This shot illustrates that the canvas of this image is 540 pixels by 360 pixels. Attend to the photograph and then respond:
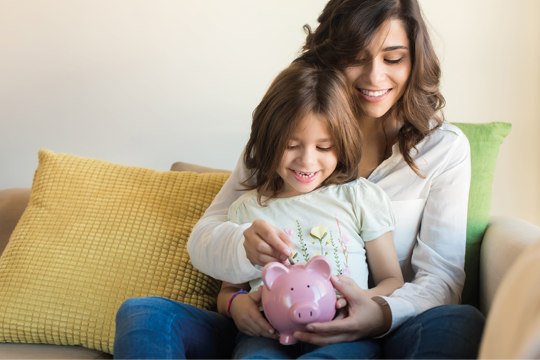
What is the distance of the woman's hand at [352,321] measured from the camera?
0.80 metres

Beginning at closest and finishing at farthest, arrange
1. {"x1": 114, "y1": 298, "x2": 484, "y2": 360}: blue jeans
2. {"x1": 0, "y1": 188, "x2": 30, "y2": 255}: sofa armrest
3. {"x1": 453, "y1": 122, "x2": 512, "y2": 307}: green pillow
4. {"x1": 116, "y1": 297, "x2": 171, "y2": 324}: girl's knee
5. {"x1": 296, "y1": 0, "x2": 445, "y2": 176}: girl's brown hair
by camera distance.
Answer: {"x1": 114, "y1": 298, "x2": 484, "y2": 360}: blue jeans < {"x1": 116, "y1": 297, "x2": 171, "y2": 324}: girl's knee < {"x1": 296, "y1": 0, "x2": 445, "y2": 176}: girl's brown hair < {"x1": 453, "y1": 122, "x2": 512, "y2": 307}: green pillow < {"x1": 0, "y1": 188, "x2": 30, "y2": 255}: sofa armrest

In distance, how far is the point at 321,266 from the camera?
31.8 inches

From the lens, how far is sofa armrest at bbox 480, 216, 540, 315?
39.8 inches

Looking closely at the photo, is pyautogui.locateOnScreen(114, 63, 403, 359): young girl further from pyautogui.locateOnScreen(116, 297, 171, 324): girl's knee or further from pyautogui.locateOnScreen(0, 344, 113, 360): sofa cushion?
pyautogui.locateOnScreen(0, 344, 113, 360): sofa cushion

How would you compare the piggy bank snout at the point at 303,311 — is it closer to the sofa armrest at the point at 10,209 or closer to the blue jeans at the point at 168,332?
the blue jeans at the point at 168,332

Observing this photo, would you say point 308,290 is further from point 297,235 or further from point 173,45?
point 173,45

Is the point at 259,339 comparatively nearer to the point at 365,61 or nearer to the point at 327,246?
the point at 327,246

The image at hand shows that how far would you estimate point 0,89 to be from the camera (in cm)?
192

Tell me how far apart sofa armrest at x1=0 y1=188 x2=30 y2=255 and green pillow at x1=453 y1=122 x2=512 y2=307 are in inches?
55.8

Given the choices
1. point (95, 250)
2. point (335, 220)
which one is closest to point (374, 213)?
point (335, 220)

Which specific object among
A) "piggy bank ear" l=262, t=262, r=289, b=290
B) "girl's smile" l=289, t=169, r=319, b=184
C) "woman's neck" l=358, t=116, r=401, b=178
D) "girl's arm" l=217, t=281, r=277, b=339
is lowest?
"girl's arm" l=217, t=281, r=277, b=339

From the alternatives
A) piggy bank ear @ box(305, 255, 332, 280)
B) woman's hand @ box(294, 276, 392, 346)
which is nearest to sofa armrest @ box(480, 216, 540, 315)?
woman's hand @ box(294, 276, 392, 346)

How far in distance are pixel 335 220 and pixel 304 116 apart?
248 mm

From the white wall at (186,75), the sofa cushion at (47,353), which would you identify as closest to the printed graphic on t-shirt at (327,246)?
the sofa cushion at (47,353)
